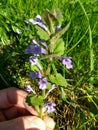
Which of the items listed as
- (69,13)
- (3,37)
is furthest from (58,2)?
(3,37)

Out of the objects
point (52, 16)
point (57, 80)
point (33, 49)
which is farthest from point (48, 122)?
point (52, 16)

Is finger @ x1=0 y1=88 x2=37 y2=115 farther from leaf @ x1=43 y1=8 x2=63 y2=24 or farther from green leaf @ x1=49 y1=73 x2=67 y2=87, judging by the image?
leaf @ x1=43 y1=8 x2=63 y2=24

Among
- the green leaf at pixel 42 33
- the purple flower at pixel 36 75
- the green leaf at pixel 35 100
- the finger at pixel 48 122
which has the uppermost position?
the green leaf at pixel 42 33

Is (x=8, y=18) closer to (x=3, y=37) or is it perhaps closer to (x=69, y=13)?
(x=3, y=37)

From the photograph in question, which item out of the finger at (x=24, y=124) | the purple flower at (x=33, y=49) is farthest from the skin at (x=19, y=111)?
the purple flower at (x=33, y=49)

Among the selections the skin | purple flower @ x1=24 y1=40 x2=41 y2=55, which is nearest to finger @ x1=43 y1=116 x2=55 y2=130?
the skin

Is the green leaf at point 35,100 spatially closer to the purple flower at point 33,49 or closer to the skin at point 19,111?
the skin at point 19,111

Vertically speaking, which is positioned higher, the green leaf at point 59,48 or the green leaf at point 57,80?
the green leaf at point 59,48

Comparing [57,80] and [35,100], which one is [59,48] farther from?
[35,100]
